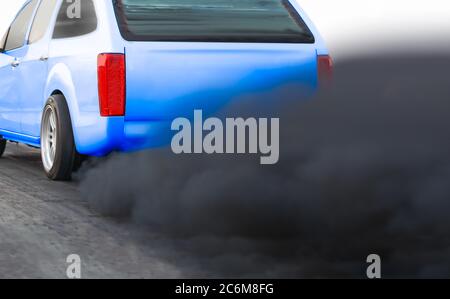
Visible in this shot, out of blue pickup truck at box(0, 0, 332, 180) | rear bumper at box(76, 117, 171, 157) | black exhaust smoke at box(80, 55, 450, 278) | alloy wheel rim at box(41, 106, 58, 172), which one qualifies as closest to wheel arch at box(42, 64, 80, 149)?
blue pickup truck at box(0, 0, 332, 180)

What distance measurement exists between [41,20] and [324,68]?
Answer: 3187mm

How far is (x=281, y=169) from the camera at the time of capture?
19.1 ft

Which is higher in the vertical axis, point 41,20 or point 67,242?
point 41,20

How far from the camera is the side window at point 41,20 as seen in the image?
351 inches

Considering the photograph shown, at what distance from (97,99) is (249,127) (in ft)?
4.81

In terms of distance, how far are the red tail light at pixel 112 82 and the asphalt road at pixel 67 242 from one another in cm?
81

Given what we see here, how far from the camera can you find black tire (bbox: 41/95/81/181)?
26.1 feet

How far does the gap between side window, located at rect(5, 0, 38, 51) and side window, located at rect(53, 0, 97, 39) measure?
4.04 feet

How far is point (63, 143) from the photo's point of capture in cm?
797

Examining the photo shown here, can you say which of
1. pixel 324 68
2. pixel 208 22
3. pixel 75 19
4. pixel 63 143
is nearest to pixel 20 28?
pixel 75 19

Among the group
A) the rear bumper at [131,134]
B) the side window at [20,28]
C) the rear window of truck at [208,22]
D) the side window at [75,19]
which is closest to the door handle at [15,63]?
the side window at [20,28]

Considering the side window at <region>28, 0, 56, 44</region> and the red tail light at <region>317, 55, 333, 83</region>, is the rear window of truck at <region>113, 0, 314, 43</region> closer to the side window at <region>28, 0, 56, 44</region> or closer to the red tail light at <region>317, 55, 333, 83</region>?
the red tail light at <region>317, 55, 333, 83</region>

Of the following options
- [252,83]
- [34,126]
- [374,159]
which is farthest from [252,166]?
[34,126]

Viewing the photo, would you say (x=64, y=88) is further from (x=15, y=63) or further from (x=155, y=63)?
(x=15, y=63)
